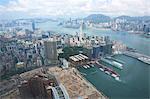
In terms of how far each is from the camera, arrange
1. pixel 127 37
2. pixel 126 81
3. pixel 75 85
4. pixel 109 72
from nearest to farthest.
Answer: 1. pixel 75 85
2. pixel 126 81
3. pixel 109 72
4. pixel 127 37

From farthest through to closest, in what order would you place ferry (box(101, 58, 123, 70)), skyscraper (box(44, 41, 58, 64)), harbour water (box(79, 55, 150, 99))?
skyscraper (box(44, 41, 58, 64)) → ferry (box(101, 58, 123, 70)) → harbour water (box(79, 55, 150, 99))

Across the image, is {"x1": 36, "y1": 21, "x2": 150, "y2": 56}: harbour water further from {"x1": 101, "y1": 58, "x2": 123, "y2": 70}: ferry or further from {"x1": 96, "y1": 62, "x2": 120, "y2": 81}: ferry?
→ {"x1": 96, "y1": 62, "x2": 120, "y2": 81}: ferry

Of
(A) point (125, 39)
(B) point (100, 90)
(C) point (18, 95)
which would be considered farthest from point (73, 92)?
(A) point (125, 39)

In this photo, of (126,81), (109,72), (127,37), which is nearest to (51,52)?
(109,72)

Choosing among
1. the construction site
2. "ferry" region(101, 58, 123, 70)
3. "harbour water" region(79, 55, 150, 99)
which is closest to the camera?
the construction site

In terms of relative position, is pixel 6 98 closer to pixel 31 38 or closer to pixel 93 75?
pixel 93 75

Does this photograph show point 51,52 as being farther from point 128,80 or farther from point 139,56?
point 139,56

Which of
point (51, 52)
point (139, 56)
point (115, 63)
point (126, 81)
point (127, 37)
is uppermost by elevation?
point (127, 37)

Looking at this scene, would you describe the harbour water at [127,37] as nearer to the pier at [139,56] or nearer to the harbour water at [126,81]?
the pier at [139,56]

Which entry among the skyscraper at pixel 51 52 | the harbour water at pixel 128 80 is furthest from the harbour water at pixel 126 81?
the skyscraper at pixel 51 52

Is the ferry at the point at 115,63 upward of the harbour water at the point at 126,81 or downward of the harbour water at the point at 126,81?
upward

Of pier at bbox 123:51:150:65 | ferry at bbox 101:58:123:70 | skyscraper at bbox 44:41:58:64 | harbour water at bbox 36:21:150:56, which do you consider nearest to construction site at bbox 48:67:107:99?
skyscraper at bbox 44:41:58:64

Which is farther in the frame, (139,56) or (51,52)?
(51,52)
